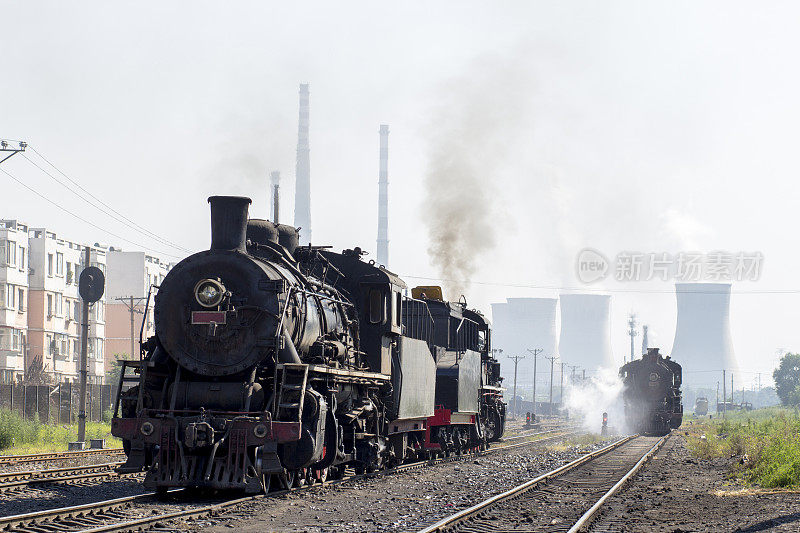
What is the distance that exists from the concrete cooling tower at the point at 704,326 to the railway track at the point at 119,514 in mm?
126229

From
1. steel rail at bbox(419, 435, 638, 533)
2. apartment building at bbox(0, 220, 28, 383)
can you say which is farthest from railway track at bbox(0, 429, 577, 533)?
apartment building at bbox(0, 220, 28, 383)

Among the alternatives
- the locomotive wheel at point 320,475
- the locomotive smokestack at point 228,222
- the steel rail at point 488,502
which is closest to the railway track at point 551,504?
the steel rail at point 488,502

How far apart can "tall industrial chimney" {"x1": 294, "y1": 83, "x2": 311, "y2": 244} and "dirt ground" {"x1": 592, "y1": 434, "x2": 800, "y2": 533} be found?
469ft

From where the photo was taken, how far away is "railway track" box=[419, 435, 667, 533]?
1214 cm

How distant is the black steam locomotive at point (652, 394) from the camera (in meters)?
44.8

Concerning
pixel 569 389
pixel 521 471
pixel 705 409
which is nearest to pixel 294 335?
pixel 521 471

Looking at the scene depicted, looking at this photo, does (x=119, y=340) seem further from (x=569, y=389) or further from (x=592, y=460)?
(x=592, y=460)

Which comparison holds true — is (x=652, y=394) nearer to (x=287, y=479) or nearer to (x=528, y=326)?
(x=287, y=479)

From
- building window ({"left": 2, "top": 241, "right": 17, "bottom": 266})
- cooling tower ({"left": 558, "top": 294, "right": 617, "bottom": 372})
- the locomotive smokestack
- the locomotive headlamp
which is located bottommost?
cooling tower ({"left": 558, "top": 294, "right": 617, "bottom": 372})

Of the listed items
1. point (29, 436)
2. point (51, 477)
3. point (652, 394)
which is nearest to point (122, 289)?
point (652, 394)

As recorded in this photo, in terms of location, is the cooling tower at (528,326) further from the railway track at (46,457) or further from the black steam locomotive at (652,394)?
the railway track at (46,457)

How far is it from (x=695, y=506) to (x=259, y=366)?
22.7ft

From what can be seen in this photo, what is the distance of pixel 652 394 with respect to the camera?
148 feet

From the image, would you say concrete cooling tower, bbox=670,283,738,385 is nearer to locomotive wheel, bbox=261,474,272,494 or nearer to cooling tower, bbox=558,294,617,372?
cooling tower, bbox=558,294,617,372
